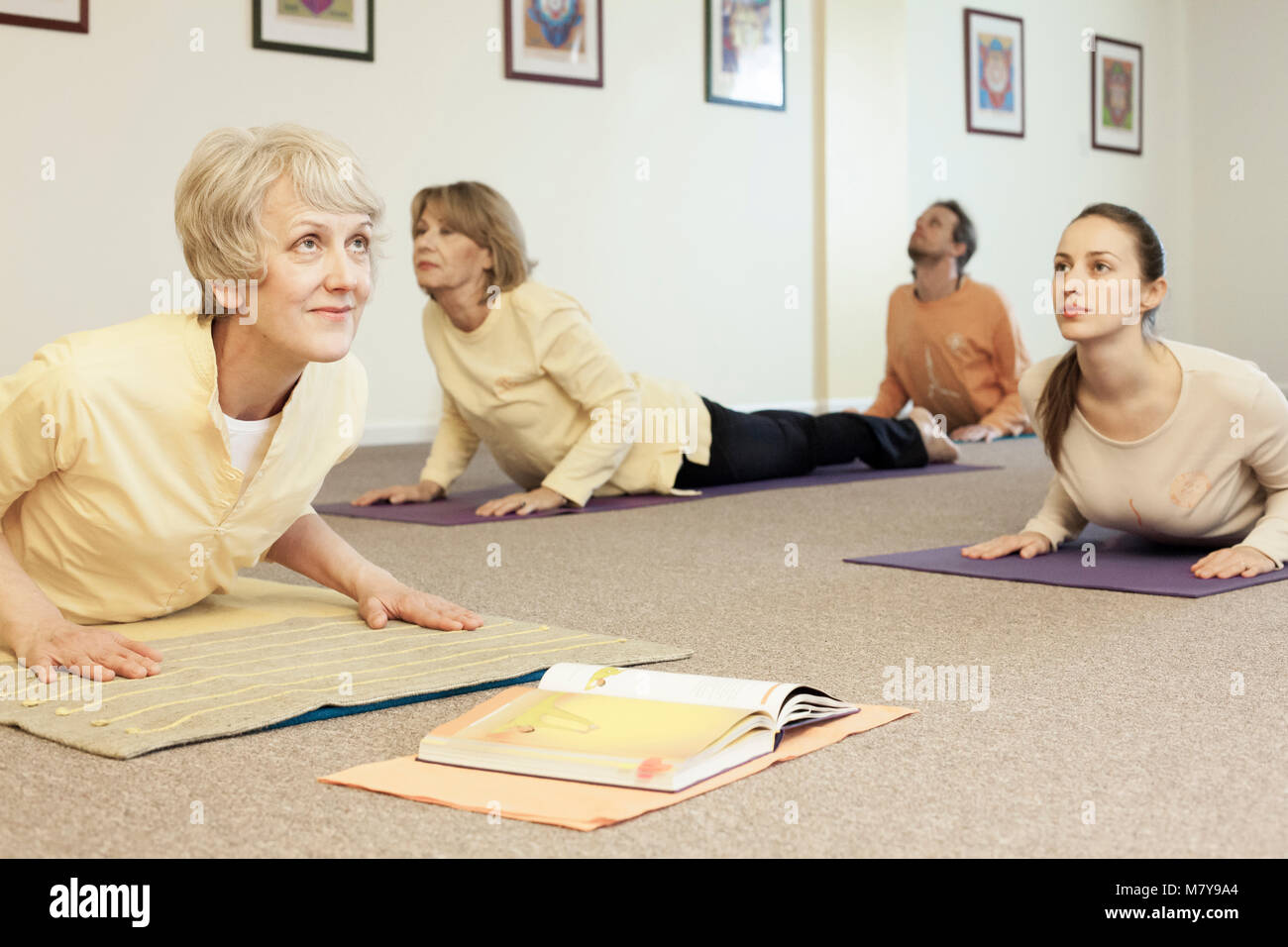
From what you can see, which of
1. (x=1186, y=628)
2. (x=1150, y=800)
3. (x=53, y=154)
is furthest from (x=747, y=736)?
(x=53, y=154)

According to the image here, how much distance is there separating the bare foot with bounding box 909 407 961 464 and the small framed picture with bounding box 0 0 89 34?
115 inches

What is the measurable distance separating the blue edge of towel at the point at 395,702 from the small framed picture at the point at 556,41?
4.22 metres

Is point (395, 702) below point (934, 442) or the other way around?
below

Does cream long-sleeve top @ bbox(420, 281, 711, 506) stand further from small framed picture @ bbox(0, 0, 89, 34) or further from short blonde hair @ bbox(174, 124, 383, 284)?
small framed picture @ bbox(0, 0, 89, 34)

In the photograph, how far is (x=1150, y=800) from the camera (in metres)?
1.17

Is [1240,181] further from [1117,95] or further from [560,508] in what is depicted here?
[560,508]

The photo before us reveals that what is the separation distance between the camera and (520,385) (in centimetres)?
325

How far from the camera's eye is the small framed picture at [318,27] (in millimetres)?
4852

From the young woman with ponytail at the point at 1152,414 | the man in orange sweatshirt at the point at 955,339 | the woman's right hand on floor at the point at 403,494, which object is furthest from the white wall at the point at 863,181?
the young woman with ponytail at the point at 1152,414

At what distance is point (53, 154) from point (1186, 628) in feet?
12.8

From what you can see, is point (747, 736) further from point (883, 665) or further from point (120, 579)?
point (120, 579)

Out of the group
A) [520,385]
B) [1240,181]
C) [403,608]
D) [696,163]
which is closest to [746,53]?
[696,163]

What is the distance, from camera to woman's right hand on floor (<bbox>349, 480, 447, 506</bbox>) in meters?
3.46

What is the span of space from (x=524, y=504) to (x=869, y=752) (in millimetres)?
1985
